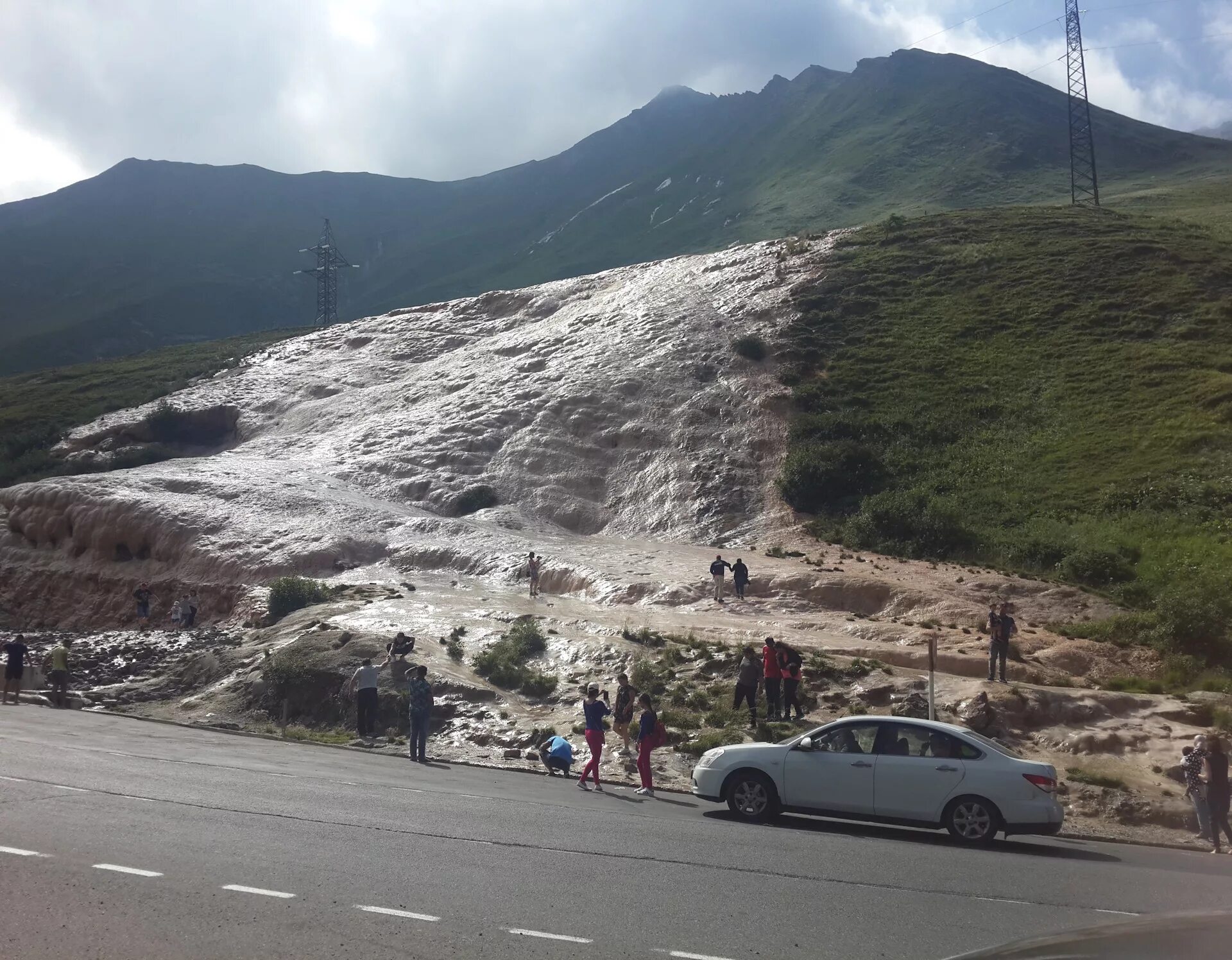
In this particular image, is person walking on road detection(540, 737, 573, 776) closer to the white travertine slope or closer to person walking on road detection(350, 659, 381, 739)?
person walking on road detection(350, 659, 381, 739)

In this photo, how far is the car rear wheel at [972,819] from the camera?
38.5ft

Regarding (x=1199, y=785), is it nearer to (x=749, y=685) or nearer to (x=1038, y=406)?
(x=749, y=685)

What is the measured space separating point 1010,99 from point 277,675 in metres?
126

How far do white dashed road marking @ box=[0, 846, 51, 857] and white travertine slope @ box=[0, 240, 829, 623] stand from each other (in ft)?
76.4

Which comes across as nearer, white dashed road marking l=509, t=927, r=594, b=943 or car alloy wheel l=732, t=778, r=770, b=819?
white dashed road marking l=509, t=927, r=594, b=943

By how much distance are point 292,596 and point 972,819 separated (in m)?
20.5

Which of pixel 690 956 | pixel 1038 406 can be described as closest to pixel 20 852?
pixel 690 956

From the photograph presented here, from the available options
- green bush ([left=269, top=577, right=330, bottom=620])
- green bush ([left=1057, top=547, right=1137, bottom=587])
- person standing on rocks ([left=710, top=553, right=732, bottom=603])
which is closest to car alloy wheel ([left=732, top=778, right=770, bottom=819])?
person standing on rocks ([left=710, top=553, right=732, bottom=603])

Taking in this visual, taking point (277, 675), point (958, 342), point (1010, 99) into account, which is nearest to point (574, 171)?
point (1010, 99)


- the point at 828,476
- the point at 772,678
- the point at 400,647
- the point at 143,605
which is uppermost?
the point at 828,476

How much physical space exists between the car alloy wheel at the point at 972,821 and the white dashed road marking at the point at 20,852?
8741 mm

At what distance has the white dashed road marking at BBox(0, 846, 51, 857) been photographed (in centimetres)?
845

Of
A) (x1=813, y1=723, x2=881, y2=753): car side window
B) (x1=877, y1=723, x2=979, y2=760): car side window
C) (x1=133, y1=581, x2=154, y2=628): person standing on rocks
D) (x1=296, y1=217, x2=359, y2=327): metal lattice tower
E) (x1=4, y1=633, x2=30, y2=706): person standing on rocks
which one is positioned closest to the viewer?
(x1=877, y1=723, x2=979, y2=760): car side window

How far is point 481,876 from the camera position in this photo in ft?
28.3
